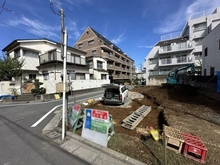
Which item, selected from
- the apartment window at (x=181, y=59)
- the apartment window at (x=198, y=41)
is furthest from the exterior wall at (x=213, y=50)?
the apartment window at (x=198, y=41)

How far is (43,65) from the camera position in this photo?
15.2 m

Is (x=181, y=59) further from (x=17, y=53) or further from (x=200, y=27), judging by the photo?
(x=17, y=53)

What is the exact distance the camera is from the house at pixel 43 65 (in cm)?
1324

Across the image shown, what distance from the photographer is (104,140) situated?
315 cm

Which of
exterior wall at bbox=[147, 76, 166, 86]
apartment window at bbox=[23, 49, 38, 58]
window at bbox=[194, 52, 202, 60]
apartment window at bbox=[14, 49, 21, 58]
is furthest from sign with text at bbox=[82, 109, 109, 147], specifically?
window at bbox=[194, 52, 202, 60]

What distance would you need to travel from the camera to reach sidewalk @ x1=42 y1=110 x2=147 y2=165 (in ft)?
8.39

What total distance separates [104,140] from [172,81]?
1617cm

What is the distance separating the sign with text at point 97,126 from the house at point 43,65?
10504mm

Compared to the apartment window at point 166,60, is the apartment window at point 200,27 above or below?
above

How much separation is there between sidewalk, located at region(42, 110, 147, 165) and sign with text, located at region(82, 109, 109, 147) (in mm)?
152

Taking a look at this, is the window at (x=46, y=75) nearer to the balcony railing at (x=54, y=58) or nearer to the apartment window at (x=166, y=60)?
the balcony railing at (x=54, y=58)

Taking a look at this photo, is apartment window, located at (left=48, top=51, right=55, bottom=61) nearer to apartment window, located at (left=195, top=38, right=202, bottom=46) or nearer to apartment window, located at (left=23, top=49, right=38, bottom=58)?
apartment window, located at (left=23, top=49, right=38, bottom=58)

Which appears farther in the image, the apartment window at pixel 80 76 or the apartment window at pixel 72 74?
the apartment window at pixel 80 76

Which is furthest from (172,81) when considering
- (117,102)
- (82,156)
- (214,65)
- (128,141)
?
(82,156)
